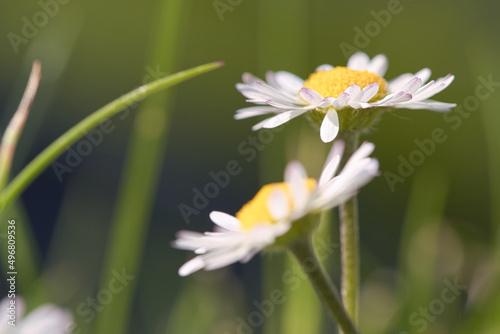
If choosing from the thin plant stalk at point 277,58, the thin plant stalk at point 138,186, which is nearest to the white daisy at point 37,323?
the thin plant stalk at point 138,186

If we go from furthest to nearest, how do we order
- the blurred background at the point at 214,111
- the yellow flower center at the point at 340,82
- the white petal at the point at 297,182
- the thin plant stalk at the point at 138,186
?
the blurred background at the point at 214,111
the thin plant stalk at the point at 138,186
the yellow flower center at the point at 340,82
the white petal at the point at 297,182

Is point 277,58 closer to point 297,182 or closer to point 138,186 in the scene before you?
point 138,186

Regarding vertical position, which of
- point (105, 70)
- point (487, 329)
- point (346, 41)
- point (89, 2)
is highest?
point (89, 2)

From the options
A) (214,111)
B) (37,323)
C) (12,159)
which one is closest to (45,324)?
(37,323)

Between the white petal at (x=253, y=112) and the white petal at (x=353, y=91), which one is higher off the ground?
the white petal at (x=253, y=112)

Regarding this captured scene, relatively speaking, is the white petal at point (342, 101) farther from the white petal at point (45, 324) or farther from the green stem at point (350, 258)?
the white petal at point (45, 324)

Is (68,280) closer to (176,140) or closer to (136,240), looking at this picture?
(136,240)

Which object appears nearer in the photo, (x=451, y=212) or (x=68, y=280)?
(x=68, y=280)

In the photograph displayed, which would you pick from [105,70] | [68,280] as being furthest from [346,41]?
[68,280]
